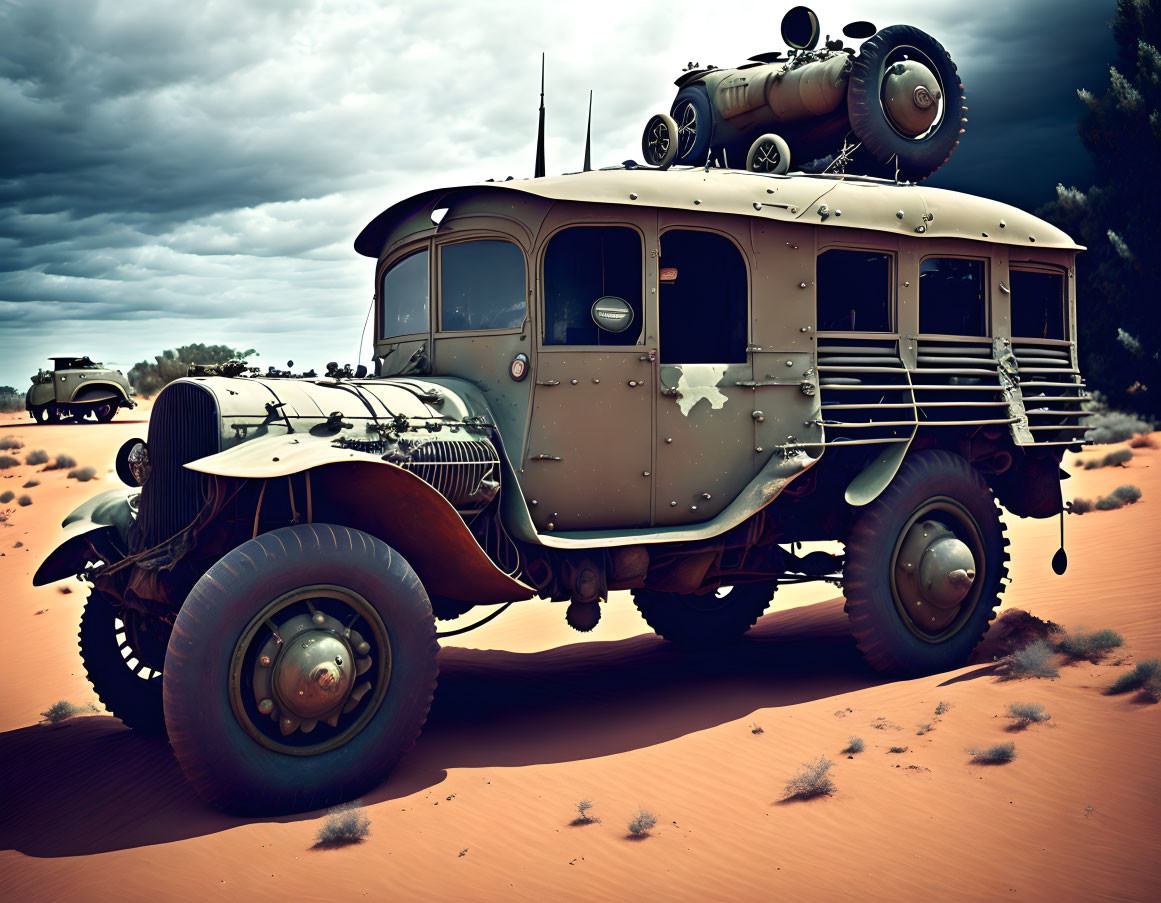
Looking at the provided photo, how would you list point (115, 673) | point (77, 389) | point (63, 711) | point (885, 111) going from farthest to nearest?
point (77, 389)
point (885, 111)
point (63, 711)
point (115, 673)

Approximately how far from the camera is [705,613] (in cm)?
945

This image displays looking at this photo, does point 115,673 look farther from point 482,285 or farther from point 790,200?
point 790,200

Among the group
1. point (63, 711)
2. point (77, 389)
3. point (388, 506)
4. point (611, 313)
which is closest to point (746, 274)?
point (611, 313)

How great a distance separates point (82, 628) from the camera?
7.04 m

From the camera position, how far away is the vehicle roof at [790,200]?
6.60 metres

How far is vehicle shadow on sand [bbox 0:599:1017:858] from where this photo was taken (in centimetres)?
543

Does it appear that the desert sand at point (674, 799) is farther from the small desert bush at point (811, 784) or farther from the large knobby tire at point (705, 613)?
the large knobby tire at point (705, 613)

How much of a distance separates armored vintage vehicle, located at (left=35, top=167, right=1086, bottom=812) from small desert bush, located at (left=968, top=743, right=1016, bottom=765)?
1568 millimetres

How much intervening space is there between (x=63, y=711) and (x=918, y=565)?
6346 mm

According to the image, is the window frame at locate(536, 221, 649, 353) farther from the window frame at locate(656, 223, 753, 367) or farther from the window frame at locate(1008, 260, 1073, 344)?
the window frame at locate(1008, 260, 1073, 344)

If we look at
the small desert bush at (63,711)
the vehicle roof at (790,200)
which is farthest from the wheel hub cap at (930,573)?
the small desert bush at (63,711)

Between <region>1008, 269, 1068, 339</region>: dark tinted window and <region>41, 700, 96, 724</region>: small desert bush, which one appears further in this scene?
<region>1008, 269, 1068, 339</region>: dark tinted window

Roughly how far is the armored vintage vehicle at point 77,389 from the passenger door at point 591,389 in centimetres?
2796

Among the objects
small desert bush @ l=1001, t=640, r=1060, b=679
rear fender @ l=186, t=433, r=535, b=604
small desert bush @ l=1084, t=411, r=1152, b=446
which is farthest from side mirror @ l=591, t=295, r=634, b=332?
small desert bush @ l=1084, t=411, r=1152, b=446
